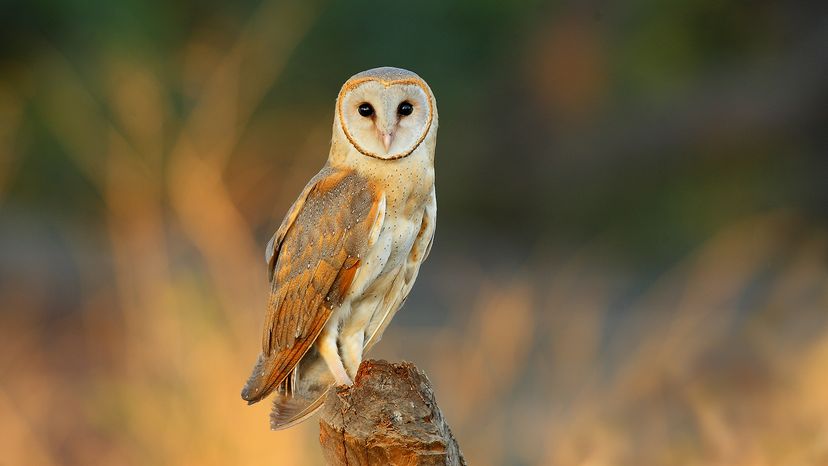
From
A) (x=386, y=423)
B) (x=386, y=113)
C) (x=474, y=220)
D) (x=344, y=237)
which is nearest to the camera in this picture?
(x=386, y=423)

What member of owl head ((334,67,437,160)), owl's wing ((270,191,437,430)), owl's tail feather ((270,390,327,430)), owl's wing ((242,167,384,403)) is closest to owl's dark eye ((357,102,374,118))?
owl head ((334,67,437,160))

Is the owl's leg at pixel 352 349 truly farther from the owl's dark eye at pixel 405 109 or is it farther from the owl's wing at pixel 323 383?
the owl's dark eye at pixel 405 109

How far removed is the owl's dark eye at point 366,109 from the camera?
6.58 ft

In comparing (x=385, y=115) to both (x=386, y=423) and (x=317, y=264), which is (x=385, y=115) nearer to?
(x=317, y=264)

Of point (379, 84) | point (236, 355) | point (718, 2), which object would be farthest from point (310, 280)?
point (718, 2)

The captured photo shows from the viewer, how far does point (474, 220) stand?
10.0m

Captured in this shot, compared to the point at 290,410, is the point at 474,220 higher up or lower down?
higher up

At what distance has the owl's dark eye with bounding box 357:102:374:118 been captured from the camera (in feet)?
6.58

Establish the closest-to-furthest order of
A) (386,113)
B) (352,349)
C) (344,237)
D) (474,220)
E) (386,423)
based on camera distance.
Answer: (386,423) < (386,113) < (344,237) < (352,349) < (474,220)

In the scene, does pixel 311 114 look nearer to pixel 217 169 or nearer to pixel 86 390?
pixel 86 390

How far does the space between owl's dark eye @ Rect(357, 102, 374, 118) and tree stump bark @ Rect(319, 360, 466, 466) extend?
0.48 meters

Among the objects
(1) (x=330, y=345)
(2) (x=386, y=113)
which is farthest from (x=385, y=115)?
(1) (x=330, y=345)

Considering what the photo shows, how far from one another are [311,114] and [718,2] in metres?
3.44

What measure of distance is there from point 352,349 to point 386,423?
1.86ft
